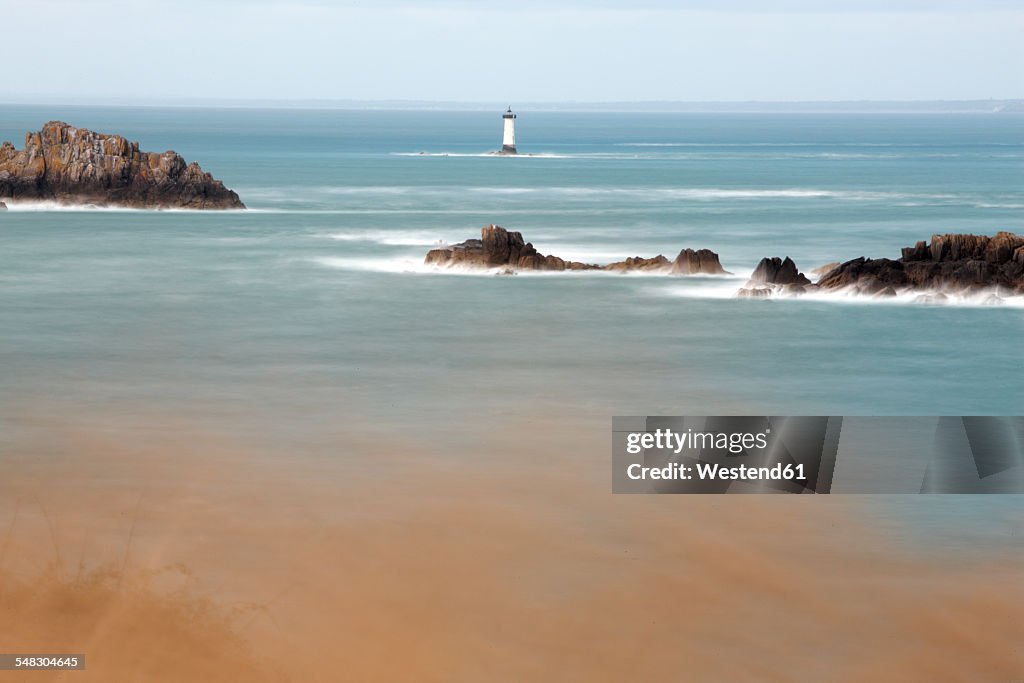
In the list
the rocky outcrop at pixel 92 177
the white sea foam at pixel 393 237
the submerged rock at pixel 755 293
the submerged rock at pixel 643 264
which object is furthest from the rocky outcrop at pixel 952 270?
the rocky outcrop at pixel 92 177

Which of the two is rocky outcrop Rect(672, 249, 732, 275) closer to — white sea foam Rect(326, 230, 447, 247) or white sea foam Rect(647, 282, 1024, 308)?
white sea foam Rect(647, 282, 1024, 308)

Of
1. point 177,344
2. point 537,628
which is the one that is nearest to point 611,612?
point 537,628

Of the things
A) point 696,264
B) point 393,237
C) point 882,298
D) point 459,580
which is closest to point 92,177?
point 393,237

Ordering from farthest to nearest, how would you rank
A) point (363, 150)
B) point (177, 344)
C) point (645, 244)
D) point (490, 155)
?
point (363, 150), point (490, 155), point (645, 244), point (177, 344)

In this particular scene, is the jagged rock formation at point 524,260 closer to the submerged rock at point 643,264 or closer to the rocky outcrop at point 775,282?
the submerged rock at point 643,264

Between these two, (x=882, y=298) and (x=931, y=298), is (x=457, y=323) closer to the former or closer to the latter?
(x=882, y=298)

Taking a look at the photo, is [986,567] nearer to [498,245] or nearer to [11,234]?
[498,245]

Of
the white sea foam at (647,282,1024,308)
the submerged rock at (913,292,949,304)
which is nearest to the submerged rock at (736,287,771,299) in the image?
the white sea foam at (647,282,1024,308)
